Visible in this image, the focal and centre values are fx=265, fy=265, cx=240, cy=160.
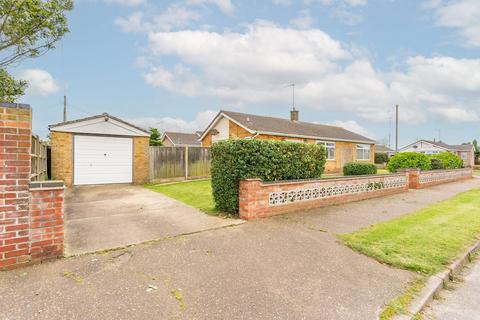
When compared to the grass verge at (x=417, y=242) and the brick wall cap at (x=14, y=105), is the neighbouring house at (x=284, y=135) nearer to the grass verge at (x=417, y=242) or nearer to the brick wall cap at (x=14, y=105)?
the grass verge at (x=417, y=242)

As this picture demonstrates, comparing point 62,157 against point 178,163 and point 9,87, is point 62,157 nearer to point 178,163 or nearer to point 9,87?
point 9,87

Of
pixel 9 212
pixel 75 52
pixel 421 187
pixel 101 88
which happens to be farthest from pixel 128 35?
pixel 421 187

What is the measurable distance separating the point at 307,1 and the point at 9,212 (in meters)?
10.9

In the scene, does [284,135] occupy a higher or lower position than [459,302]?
higher

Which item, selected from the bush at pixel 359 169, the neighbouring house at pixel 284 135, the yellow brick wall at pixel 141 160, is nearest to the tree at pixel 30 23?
the yellow brick wall at pixel 141 160

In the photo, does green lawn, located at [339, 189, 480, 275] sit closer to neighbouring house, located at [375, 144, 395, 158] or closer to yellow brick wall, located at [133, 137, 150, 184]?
yellow brick wall, located at [133, 137, 150, 184]

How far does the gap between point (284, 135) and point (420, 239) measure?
13677 mm

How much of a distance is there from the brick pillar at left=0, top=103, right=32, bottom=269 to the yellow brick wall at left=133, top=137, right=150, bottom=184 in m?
9.57

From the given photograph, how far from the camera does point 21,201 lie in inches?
131

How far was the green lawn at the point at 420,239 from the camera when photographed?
13.1 ft

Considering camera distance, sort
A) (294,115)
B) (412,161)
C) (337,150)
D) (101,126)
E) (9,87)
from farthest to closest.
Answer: (294,115), (337,150), (412,161), (101,126), (9,87)

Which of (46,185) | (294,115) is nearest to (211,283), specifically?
(46,185)

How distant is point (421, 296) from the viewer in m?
3.05

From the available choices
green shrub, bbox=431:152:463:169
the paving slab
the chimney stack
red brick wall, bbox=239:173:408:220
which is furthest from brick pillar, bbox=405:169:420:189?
the chimney stack
